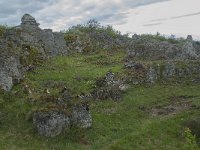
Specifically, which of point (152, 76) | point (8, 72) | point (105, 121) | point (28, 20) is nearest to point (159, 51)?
point (152, 76)

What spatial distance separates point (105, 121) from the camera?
98.9 feet

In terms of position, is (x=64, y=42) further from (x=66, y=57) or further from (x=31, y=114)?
(x=31, y=114)

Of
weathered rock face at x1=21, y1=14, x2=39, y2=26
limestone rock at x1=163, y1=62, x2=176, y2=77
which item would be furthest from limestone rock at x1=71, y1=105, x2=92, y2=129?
weathered rock face at x1=21, y1=14, x2=39, y2=26

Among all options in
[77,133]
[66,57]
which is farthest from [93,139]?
[66,57]

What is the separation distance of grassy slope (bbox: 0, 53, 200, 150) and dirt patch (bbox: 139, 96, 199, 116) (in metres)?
0.56

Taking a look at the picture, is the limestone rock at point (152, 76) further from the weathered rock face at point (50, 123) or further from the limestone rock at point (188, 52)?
the weathered rock face at point (50, 123)

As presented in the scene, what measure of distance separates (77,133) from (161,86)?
1230 cm

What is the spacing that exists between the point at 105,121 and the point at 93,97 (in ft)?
13.9

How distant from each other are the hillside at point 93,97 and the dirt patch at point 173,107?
0.07 metres

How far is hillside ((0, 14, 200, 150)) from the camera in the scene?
27766 millimetres

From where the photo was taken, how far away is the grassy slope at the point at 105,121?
27097 mm

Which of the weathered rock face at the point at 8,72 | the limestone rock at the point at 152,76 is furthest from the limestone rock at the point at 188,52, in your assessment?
the weathered rock face at the point at 8,72

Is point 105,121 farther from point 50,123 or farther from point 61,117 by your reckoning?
point 50,123

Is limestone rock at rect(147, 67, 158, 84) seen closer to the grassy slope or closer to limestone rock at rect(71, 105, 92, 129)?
the grassy slope
